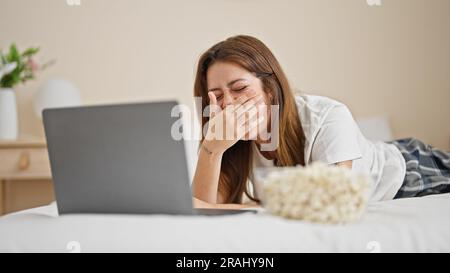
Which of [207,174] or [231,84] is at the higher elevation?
[231,84]

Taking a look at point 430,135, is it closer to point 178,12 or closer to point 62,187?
point 178,12

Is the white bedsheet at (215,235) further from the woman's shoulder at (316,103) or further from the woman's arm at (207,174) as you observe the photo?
the woman's shoulder at (316,103)

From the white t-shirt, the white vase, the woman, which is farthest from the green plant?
the white t-shirt

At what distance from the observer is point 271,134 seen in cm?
141

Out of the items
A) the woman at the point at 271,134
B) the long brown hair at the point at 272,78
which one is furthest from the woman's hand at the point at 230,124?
the long brown hair at the point at 272,78

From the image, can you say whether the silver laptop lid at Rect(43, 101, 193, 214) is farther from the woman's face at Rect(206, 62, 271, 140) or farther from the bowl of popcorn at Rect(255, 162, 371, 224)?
the woman's face at Rect(206, 62, 271, 140)

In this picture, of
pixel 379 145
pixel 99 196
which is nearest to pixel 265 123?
pixel 379 145

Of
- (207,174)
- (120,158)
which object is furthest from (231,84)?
(120,158)

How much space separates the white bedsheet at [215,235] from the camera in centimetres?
70

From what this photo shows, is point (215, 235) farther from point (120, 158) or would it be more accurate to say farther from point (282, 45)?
point (282, 45)

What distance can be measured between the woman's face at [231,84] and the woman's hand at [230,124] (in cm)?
4

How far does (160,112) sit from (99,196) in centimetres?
17

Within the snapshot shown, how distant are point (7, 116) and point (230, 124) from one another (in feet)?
4.72

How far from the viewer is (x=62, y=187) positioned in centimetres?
82
